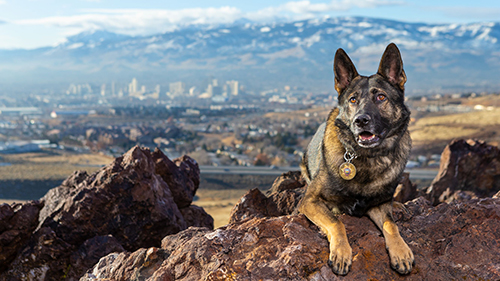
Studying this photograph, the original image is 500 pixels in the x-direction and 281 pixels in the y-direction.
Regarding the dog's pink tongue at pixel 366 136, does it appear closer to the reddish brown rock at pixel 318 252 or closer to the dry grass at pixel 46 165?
the reddish brown rock at pixel 318 252

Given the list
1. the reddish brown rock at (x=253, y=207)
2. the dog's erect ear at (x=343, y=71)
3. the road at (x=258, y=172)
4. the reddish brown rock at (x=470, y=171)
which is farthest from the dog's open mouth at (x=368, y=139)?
the road at (x=258, y=172)

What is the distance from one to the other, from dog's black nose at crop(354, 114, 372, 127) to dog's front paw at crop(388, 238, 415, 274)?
1.32 meters

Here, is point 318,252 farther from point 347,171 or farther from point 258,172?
point 258,172

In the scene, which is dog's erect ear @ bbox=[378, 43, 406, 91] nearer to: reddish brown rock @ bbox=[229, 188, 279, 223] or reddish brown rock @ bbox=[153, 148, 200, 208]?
reddish brown rock @ bbox=[229, 188, 279, 223]

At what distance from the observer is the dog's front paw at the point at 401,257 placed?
4.52 m

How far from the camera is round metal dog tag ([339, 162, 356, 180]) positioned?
16.7 ft

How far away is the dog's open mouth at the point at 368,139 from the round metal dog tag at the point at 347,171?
0.39 m

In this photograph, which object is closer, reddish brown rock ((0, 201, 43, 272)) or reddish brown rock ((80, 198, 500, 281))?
reddish brown rock ((80, 198, 500, 281))

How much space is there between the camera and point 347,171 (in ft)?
16.7

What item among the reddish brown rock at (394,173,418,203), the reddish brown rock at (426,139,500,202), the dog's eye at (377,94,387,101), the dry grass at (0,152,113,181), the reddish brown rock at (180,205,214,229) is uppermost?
the dog's eye at (377,94,387,101)

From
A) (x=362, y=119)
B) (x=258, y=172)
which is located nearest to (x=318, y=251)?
(x=362, y=119)

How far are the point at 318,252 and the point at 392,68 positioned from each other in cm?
225

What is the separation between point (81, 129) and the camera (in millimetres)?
110625

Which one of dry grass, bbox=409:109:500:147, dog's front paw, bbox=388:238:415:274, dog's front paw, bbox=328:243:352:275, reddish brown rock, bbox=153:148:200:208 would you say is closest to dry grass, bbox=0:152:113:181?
reddish brown rock, bbox=153:148:200:208
